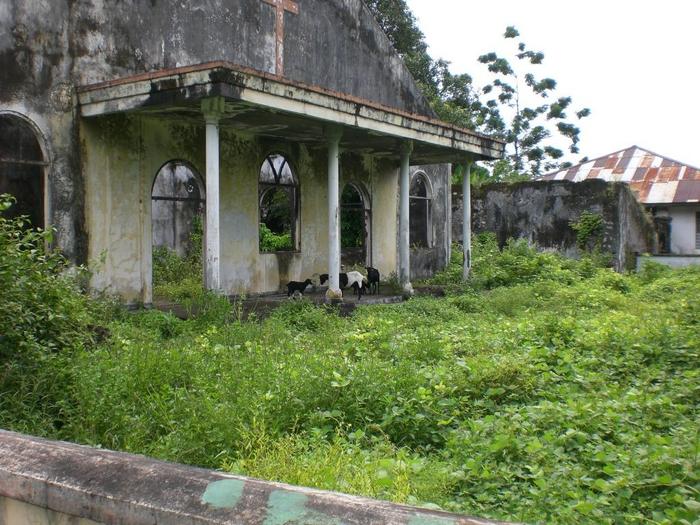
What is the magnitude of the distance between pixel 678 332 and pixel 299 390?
3624 mm

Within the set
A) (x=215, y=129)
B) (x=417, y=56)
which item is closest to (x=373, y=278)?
(x=215, y=129)

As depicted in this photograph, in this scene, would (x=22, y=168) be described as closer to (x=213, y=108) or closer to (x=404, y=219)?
(x=213, y=108)

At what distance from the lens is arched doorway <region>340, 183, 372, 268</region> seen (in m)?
15.8

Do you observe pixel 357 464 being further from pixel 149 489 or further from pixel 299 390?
pixel 149 489

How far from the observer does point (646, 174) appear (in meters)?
27.6

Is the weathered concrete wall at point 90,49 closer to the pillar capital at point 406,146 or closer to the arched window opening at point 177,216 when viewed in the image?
the pillar capital at point 406,146

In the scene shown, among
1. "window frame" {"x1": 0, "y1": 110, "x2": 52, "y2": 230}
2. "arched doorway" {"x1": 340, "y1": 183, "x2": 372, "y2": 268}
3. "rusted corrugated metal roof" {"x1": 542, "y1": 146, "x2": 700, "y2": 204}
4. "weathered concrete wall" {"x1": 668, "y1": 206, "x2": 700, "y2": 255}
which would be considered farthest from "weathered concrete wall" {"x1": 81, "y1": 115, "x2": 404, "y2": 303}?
"weathered concrete wall" {"x1": 668, "y1": 206, "x2": 700, "y2": 255}

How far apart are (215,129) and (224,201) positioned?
2588 millimetres

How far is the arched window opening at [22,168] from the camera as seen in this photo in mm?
9125

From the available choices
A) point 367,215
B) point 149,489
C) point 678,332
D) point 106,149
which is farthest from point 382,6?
point 149,489

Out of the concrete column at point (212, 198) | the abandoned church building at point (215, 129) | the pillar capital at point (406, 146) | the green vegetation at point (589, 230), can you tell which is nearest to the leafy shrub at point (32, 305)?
the abandoned church building at point (215, 129)

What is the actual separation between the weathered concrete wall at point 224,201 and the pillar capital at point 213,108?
5.23ft

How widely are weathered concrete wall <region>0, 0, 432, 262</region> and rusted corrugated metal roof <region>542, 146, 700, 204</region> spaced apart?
15233 millimetres

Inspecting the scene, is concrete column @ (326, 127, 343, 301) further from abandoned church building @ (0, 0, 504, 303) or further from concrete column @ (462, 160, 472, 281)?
concrete column @ (462, 160, 472, 281)
